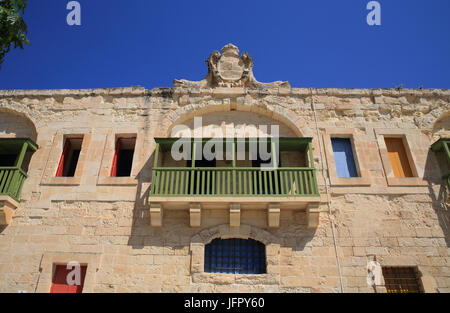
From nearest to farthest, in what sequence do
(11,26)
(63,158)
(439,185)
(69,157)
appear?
(11,26), (439,185), (63,158), (69,157)

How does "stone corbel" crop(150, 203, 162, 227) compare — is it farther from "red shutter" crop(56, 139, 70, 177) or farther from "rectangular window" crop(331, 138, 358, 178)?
"rectangular window" crop(331, 138, 358, 178)

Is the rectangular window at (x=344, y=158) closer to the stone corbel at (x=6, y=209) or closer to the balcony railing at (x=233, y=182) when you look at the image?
the balcony railing at (x=233, y=182)

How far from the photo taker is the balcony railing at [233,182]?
791 centimetres

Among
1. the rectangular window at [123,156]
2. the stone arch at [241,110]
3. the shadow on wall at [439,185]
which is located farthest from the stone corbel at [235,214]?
the shadow on wall at [439,185]

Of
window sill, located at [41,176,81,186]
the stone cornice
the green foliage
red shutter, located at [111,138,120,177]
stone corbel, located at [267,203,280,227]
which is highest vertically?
the stone cornice

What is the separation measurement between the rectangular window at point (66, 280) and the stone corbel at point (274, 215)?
471cm

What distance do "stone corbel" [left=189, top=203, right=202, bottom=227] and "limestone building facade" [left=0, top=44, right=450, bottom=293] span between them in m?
0.06

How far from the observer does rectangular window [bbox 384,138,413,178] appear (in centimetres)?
903

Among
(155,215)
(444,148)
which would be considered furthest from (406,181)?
(155,215)

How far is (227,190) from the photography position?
26.3ft

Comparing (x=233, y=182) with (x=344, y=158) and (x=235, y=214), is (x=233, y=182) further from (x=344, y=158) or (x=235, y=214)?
(x=344, y=158)

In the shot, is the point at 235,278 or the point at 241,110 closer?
the point at 235,278

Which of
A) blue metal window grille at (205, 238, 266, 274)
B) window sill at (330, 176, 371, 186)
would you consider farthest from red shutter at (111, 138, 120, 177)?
window sill at (330, 176, 371, 186)

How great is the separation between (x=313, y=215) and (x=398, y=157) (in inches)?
140
